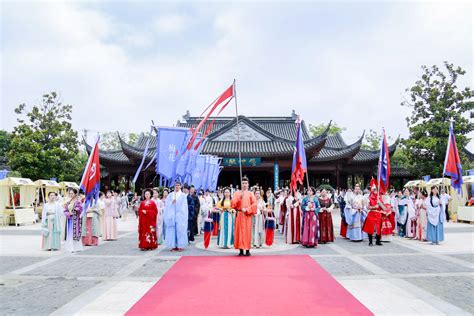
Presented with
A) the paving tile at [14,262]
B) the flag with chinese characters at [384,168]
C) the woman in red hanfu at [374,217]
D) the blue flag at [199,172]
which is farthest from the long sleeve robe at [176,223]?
the blue flag at [199,172]

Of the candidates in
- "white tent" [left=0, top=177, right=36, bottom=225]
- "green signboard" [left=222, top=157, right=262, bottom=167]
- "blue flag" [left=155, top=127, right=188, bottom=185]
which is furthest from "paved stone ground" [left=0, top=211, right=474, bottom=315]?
"green signboard" [left=222, top=157, right=262, bottom=167]

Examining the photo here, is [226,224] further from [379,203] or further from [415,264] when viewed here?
[415,264]

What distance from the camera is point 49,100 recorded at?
1037 inches

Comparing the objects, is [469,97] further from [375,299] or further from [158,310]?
[158,310]

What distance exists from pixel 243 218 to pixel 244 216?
0.05m

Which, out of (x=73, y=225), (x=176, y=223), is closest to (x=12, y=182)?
(x=73, y=225)

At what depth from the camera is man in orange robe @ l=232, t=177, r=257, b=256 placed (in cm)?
828

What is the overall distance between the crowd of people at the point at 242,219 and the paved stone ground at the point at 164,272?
37 cm

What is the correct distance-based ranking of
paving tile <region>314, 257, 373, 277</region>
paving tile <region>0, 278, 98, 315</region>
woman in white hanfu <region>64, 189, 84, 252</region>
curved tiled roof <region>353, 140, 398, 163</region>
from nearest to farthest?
1. paving tile <region>0, 278, 98, 315</region>
2. paving tile <region>314, 257, 373, 277</region>
3. woman in white hanfu <region>64, 189, 84, 252</region>
4. curved tiled roof <region>353, 140, 398, 163</region>

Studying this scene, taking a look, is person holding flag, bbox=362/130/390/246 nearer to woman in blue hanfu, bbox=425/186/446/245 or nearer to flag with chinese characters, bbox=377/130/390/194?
flag with chinese characters, bbox=377/130/390/194

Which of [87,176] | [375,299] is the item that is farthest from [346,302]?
[87,176]

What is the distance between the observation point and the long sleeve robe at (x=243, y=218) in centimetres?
827

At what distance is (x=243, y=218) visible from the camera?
837 centimetres

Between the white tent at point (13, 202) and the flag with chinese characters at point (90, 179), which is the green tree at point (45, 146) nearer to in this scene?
A: the white tent at point (13, 202)
